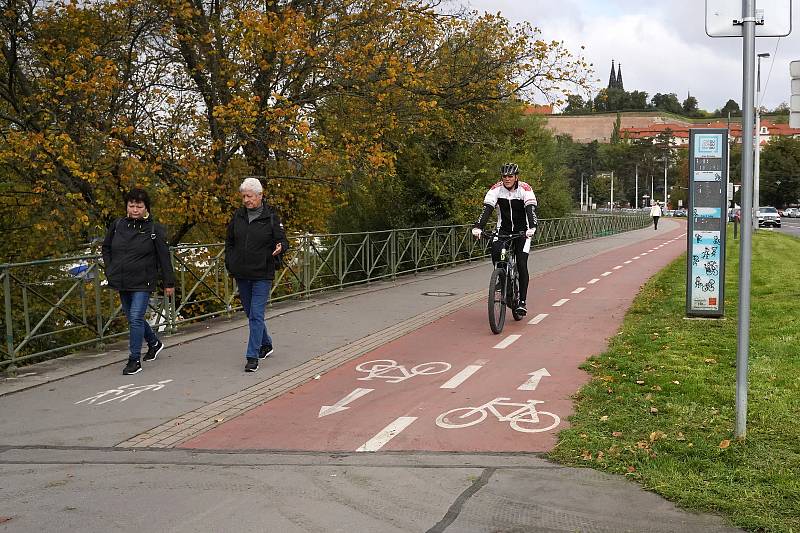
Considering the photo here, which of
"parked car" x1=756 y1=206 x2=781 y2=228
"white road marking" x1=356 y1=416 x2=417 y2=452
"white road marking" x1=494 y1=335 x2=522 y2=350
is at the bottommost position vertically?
"parked car" x1=756 y1=206 x2=781 y2=228

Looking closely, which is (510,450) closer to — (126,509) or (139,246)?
(126,509)

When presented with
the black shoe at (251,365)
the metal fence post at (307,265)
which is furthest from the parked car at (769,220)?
the black shoe at (251,365)

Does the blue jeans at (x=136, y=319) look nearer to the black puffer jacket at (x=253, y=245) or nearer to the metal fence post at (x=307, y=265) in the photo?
the black puffer jacket at (x=253, y=245)

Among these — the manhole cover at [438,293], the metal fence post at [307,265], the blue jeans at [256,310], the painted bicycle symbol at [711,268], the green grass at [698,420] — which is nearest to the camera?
the green grass at [698,420]

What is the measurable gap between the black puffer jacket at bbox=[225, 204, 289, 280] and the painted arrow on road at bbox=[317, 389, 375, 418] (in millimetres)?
1683

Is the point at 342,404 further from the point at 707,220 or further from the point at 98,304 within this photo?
the point at 707,220

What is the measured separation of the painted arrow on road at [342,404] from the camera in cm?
618

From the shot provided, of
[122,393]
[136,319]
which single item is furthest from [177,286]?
[122,393]

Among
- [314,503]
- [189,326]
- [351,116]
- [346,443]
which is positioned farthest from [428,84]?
[314,503]

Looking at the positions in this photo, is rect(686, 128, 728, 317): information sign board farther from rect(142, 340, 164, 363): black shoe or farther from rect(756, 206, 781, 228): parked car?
rect(756, 206, 781, 228): parked car

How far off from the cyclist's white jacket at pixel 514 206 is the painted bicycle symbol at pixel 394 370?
8.17 ft

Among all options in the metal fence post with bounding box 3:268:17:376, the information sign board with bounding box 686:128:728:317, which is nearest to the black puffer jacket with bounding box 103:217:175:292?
the metal fence post with bounding box 3:268:17:376

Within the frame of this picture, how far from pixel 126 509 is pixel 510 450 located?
7.63ft

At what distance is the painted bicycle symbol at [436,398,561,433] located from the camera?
551cm
